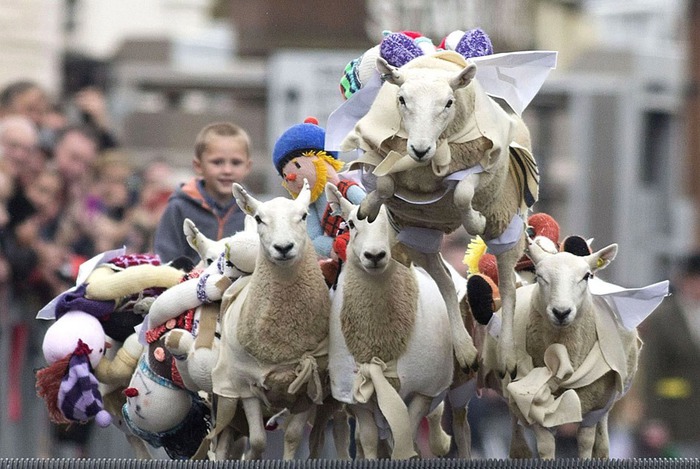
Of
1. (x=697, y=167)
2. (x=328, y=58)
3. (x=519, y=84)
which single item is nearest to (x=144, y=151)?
(x=328, y=58)

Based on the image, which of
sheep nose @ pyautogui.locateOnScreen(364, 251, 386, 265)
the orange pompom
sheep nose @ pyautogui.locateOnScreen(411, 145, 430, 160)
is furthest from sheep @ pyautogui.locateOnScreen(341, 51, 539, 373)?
the orange pompom

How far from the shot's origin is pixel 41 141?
13.9 metres

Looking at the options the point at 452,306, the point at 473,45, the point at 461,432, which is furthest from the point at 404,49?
the point at 461,432

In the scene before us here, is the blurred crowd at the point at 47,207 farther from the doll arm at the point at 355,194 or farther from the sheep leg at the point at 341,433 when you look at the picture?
the doll arm at the point at 355,194

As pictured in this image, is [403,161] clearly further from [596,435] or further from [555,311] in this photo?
[596,435]

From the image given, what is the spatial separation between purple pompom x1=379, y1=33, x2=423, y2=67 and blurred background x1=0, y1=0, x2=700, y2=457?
526 centimetres

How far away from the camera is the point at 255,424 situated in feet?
28.8

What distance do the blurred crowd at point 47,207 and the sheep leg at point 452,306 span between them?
13.3 ft

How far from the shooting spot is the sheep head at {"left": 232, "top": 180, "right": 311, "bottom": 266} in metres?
8.38

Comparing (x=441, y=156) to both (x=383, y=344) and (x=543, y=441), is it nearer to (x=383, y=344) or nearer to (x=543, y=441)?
(x=383, y=344)

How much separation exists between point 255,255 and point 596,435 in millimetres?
1819

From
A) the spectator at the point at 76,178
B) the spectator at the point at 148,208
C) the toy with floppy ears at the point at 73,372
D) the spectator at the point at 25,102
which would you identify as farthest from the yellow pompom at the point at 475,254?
the spectator at the point at 25,102

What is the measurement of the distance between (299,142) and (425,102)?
1.52m

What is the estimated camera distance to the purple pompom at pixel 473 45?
28.1ft
